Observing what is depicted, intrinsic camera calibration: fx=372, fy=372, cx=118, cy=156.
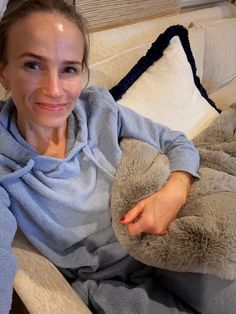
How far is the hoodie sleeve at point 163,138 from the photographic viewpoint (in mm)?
893

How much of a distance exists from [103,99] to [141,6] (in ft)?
2.64

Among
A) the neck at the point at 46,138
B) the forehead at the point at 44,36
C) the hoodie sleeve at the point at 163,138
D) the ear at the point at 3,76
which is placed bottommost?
the hoodie sleeve at the point at 163,138

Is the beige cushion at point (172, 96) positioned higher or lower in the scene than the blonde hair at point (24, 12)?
lower

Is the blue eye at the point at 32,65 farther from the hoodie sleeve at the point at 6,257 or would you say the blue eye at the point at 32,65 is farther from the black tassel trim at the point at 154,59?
the black tassel trim at the point at 154,59

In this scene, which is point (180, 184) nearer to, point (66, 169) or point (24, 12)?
point (66, 169)

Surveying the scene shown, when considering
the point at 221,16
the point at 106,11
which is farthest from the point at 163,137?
the point at 221,16

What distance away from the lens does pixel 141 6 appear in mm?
1548

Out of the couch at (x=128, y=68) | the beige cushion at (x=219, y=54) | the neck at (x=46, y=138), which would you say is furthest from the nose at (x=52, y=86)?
the beige cushion at (x=219, y=54)

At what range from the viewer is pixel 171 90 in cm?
123

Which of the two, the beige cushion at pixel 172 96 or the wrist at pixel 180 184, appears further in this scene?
the beige cushion at pixel 172 96

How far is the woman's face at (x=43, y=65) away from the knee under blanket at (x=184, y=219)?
0.21 m

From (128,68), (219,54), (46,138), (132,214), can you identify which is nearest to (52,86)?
(46,138)

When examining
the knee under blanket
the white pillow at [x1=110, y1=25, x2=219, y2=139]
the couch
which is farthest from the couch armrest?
the white pillow at [x1=110, y1=25, x2=219, y2=139]

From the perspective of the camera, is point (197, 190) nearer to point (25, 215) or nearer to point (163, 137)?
point (163, 137)
